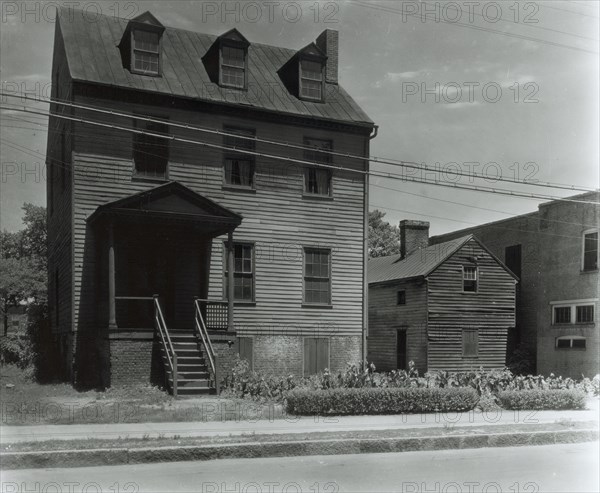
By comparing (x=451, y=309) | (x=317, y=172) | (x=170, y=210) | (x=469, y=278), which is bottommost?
(x=451, y=309)

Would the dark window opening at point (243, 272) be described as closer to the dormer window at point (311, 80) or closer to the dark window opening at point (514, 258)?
the dormer window at point (311, 80)

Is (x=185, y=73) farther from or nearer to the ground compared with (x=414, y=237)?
farther from the ground

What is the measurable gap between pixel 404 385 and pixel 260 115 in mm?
10115

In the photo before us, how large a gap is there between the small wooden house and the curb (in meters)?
20.8

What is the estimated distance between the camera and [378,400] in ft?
49.0

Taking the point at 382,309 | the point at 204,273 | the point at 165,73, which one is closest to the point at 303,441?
the point at 204,273

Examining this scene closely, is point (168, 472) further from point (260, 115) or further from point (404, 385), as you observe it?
point (260, 115)

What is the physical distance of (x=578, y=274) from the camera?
31.4m

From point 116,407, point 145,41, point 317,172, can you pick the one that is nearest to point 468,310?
point 317,172

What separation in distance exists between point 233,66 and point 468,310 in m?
17.5

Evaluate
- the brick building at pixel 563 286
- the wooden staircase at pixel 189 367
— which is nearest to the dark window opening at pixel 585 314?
the brick building at pixel 563 286

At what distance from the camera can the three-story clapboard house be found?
758 inches

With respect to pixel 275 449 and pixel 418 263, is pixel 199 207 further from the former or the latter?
pixel 418 263

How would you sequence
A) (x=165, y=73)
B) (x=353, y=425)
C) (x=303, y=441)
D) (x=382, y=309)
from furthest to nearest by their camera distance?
(x=382, y=309) → (x=165, y=73) → (x=353, y=425) → (x=303, y=441)
